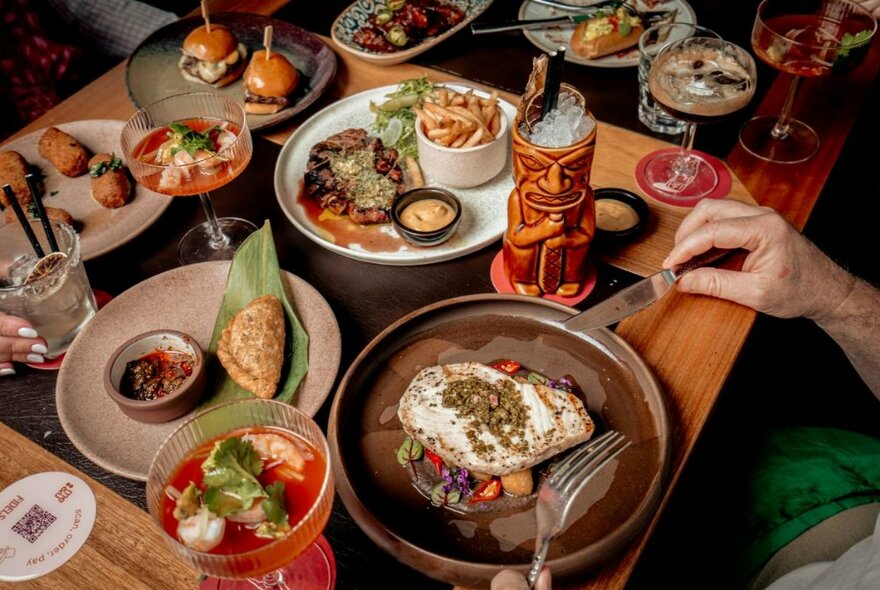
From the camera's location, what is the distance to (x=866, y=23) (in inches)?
80.0

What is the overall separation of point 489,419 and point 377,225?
777mm

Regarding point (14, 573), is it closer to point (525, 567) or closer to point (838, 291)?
point (525, 567)

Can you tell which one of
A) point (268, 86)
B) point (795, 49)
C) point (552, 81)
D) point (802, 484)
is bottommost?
point (802, 484)

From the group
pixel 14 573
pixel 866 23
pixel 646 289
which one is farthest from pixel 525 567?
pixel 866 23

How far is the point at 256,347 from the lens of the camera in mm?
1587

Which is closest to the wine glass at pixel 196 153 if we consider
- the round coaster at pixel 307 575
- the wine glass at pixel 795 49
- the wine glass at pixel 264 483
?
the wine glass at pixel 264 483

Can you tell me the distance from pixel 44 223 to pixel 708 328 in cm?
162

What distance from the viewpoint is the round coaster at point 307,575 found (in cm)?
129

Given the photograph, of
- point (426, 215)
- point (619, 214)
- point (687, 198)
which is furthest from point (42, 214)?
point (687, 198)

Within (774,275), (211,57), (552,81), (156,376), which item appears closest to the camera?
(552,81)

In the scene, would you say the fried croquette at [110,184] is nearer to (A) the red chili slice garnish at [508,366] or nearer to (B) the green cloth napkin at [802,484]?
(A) the red chili slice garnish at [508,366]

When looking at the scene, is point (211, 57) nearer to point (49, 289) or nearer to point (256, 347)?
point (49, 289)

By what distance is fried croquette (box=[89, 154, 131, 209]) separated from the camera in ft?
6.69

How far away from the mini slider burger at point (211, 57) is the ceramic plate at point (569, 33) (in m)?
1.09
